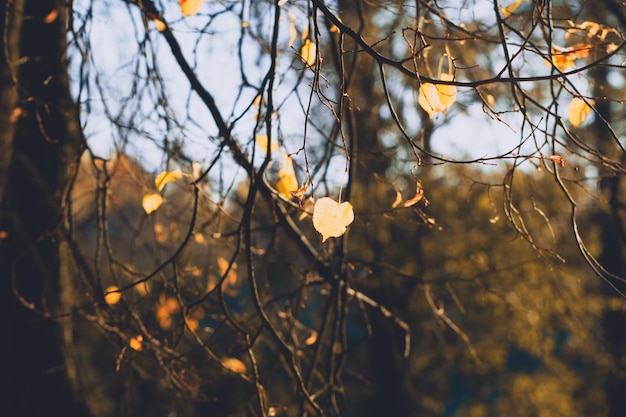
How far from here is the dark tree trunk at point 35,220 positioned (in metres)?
3.31

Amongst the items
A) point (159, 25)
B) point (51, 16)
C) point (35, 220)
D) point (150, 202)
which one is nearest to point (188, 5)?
point (159, 25)

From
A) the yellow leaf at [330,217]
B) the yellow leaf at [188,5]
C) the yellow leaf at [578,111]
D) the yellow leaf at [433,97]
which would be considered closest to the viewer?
the yellow leaf at [330,217]

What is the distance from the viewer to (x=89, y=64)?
281 cm

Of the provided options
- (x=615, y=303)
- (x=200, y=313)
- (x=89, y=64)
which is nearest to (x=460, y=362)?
(x=615, y=303)

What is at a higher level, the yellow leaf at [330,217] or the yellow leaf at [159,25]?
the yellow leaf at [159,25]

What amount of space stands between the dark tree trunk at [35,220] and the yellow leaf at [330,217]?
2.17 meters

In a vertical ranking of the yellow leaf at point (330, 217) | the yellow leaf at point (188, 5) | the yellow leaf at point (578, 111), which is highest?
the yellow leaf at point (188, 5)

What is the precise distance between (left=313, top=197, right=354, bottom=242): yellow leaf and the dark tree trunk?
2168 mm

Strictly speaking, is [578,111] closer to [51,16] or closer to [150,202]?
[150,202]

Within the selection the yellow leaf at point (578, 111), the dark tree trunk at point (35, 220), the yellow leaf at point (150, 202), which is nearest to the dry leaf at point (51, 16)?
the dark tree trunk at point (35, 220)

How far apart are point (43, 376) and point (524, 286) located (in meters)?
4.61

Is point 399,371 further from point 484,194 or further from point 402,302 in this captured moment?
point 484,194

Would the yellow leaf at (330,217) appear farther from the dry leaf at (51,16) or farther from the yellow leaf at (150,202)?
the dry leaf at (51,16)

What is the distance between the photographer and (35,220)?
3455mm
